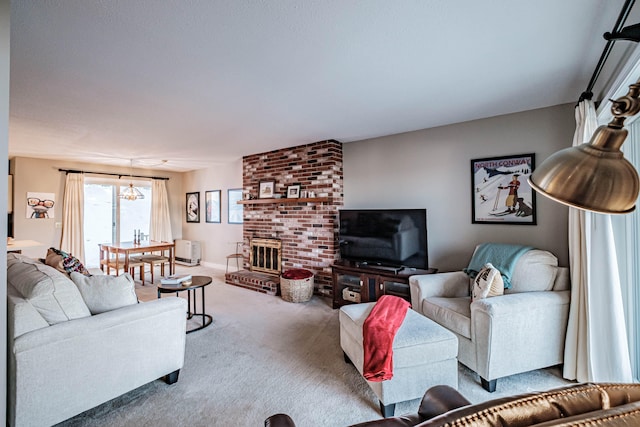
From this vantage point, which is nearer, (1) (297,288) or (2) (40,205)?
(1) (297,288)

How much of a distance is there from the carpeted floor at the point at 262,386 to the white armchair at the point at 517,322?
0.16m

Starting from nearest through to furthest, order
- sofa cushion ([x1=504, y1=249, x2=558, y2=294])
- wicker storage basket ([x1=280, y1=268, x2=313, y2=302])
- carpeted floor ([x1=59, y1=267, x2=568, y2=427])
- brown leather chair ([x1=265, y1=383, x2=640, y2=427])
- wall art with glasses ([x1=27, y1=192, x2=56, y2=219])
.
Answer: brown leather chair ([x1=265, y1=383, x2=640, y2=427]) → carpeted floor ([x1=59, y1=267, x2=568, y2=427]) → sofa cushion ([x1=504, y1=249, x2=558, y2=294]) → wicker storage basket ([x1=280, y1=268, x2=313, y2=302]) → wall art with glasses ([x1=27, y1=192, x2=56, y2=219])

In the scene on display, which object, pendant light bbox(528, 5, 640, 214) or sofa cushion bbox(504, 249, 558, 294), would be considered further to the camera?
sofa cushion bbox(504, 249, 558, 294)

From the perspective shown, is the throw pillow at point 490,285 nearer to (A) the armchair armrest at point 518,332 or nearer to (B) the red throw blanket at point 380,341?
(A) the armchair armrest at point 518,332

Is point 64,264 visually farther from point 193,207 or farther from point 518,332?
point 193,207

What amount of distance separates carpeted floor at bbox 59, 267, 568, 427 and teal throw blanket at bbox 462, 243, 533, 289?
0.82 meters

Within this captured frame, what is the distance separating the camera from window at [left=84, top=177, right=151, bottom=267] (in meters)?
5.92

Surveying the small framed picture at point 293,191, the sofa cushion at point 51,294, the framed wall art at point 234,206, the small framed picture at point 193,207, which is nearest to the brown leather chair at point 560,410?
the sofa cushion at point 51,294

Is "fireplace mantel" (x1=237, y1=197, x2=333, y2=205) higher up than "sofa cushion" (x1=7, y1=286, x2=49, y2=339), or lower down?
higher up

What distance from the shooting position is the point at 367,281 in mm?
3430

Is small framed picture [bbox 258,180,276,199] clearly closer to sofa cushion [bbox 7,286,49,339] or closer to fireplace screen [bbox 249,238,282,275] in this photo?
fireplace screen [bbox 249,238,282,275]

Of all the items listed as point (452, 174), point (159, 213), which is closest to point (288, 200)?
point (452, 174)

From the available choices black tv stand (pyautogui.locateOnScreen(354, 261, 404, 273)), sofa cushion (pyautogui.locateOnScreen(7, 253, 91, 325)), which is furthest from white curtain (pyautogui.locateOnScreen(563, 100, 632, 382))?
sofa cushion (pyautogui.locateOnScreen(7, 253, 91, 325))

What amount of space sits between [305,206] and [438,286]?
7.63 feet
